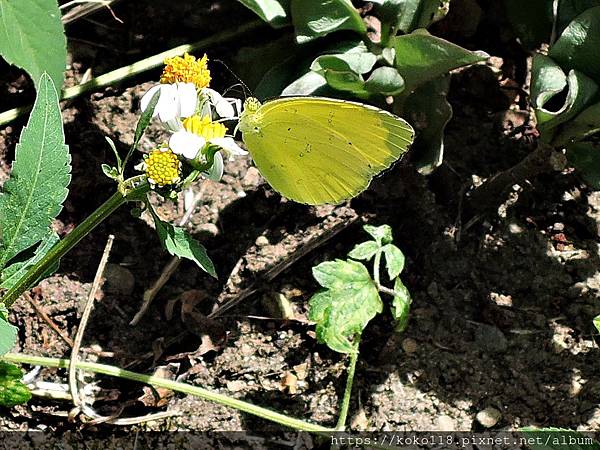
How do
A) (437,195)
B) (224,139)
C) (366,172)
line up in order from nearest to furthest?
1. (224,139)
2. (366,172)
3. (437,195)

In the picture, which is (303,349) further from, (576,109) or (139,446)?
(576,109)

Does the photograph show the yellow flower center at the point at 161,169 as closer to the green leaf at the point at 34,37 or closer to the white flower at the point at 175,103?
the white flower at the point at 175,103

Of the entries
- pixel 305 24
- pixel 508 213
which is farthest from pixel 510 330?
pixel 305 24

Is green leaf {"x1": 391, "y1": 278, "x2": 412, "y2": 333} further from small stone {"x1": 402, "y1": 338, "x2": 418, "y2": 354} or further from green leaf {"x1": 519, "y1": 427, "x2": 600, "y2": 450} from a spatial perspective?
green leaf {"x1": 519, "y1": 427, "x2": 600, "y2": 450}

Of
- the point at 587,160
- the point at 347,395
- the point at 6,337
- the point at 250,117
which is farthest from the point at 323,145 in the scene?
the point at 6,337

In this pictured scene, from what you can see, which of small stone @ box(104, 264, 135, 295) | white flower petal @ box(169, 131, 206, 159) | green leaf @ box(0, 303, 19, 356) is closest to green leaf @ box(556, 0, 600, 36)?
white flower petal @ box(169, 131, 206, 159)

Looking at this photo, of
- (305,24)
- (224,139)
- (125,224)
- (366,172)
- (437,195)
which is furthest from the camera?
(437,195)
